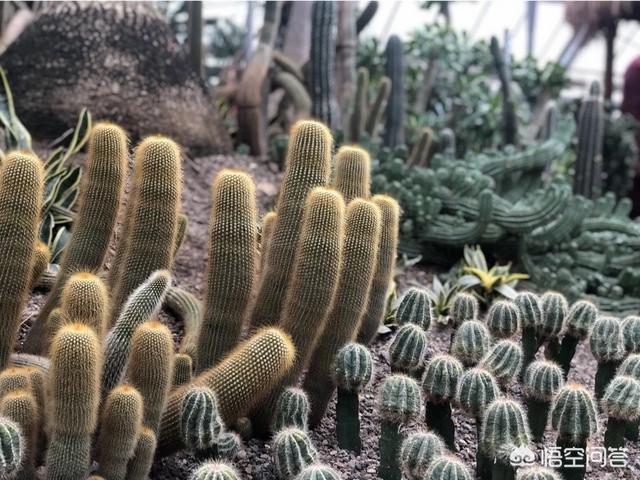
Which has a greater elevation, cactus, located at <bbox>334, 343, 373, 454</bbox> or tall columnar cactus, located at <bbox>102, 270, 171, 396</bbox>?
tall columnar cactus, located at <bbox>102, 270, 171, 396</bbox>

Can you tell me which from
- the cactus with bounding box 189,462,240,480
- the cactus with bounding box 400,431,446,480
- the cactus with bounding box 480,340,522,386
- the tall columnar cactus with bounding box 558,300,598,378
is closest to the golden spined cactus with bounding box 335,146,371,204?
the cactus with bounding box 480,340,522,386

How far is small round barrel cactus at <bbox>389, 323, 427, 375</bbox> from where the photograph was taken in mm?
3230

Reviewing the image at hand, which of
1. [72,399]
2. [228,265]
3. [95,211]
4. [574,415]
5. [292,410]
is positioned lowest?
[292,410]

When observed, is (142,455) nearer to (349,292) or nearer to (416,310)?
(349,292)

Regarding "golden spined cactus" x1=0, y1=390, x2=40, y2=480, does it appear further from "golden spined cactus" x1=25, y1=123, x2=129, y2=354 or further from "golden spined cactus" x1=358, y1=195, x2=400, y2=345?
"golden spined cactus" x1=358, y1=195, x2=400, y2=345

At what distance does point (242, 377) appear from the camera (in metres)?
2.84

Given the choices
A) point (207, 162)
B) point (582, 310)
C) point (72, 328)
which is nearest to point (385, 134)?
point (207, 162)

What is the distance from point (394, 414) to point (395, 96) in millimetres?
5350

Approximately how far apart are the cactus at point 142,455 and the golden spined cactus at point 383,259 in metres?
1.20

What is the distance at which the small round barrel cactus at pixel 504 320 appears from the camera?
3.61m

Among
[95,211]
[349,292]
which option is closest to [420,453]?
[349,292]

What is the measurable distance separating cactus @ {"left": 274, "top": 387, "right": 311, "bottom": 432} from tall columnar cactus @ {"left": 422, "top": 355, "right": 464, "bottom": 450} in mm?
423

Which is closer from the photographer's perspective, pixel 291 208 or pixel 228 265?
pixel 228 265

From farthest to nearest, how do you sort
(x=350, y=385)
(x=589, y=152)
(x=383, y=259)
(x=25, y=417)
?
(x=589, y=152) < (x=383, y=259) < (x=350, y=385) < (x=25, y=417)
